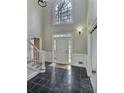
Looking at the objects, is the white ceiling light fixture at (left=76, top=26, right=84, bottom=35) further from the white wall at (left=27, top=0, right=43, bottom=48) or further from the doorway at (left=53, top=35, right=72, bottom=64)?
the white wall at (left=27, top=0, right=43, bottom=48)

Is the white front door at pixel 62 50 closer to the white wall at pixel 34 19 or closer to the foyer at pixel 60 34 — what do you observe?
the foyer at pixel 60 34

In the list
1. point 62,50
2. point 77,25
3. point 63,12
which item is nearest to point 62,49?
point 62,50

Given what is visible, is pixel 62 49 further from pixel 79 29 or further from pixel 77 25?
pixel 77 25

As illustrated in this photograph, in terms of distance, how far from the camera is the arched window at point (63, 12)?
6895mm

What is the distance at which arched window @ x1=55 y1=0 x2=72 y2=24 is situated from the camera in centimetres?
689

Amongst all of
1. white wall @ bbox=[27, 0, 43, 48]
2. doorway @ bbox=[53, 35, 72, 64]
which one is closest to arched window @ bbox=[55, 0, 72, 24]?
doorway @ bbox=[53, 35, 72, 64]

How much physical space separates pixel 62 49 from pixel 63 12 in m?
2.71

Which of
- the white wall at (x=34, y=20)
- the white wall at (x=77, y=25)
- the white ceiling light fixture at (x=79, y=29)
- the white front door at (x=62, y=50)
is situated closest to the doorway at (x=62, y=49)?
the white front door at (x=62, y=50)

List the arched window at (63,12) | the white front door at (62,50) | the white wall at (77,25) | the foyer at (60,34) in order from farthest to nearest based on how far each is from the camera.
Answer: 1. the white front door at (62,50)
2. the arched window at (63,12)
3. the white wall at (77,25)
4. the foyer at (60,34)

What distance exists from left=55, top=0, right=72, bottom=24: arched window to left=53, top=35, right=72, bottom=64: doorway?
1211mm

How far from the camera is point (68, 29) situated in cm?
684
